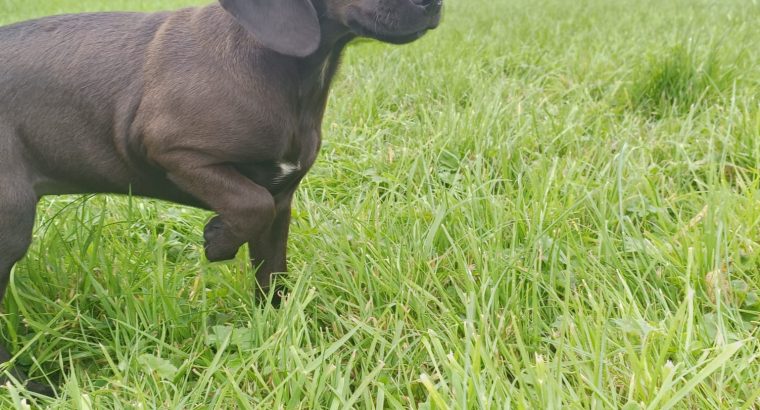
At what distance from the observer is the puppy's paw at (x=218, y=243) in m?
2.18

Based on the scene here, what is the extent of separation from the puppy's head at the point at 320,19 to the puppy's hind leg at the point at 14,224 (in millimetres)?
784

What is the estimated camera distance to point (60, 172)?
7.45 feet

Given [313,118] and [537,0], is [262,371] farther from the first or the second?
[537,0]

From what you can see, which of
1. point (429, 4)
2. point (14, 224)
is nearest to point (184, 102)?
point (14, 224)

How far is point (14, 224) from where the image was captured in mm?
2121

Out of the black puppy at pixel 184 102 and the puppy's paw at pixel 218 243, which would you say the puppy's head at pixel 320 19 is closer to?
the black puppy at pixel 184 102

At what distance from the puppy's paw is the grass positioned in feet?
0.59

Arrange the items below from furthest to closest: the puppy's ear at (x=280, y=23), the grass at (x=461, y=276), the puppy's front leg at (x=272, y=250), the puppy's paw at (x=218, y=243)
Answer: the puppy's front leg at (x=272, y=250) < the puppy's paw at (x=218, y=243) < the puppy's ear at (x=280, y=23) < the grass at (x=461, y=276)

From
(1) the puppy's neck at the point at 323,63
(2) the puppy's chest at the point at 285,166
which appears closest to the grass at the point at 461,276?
(2) the puppy's chest at the point at 285,166

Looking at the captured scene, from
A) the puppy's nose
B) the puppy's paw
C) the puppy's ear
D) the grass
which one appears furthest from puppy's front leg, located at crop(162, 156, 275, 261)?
the puppy's nose

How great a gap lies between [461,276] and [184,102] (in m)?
0.99

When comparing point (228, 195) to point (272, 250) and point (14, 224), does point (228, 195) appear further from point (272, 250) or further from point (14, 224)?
point (14, 224)

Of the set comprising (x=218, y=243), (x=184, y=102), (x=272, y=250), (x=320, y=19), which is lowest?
(x=272, y=250)

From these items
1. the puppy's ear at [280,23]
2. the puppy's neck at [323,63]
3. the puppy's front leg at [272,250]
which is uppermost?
the puppy's ear at [280,23]
